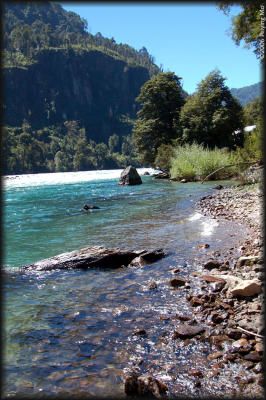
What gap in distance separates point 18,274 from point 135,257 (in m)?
2.84

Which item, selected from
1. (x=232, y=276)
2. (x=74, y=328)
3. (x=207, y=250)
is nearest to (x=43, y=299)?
(x=74, y=328)

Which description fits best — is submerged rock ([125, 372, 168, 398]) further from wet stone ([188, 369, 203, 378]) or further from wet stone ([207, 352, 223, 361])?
wet stone ([207, 352, 223, 361])

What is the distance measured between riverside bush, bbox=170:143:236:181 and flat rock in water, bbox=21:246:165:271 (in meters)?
20.1

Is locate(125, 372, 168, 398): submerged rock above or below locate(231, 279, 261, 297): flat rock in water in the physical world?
below

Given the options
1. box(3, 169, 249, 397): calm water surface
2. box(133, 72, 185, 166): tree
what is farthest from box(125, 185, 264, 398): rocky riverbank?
box(133, 72, 185, 166): tree

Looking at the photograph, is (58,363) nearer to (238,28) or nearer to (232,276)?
(232,276)

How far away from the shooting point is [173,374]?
3074mm

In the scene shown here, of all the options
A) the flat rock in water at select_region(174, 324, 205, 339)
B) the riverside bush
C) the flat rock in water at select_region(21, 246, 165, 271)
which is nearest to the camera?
the flat rock in water at select_region(174, 324, 205, 339)

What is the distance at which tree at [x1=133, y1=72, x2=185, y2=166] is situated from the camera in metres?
48.3

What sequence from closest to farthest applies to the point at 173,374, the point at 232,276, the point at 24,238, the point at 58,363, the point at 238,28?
the point at 173,374
the point at 58,363
the point at 232,276
the point at 24,238
the point at 238,28

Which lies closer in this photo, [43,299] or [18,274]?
[43,299]

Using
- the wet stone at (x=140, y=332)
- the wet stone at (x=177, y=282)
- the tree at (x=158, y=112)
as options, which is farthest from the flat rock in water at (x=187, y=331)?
the tree at (x=158, y=112)

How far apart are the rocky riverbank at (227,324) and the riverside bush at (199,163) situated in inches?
838

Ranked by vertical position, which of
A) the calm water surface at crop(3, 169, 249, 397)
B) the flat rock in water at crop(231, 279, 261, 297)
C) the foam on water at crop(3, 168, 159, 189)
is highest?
the foam on water at crop(3, 168, 159, 189)
